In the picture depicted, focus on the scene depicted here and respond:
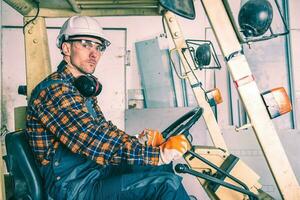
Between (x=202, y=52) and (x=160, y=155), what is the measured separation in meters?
1.97

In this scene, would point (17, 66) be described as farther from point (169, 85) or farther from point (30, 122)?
point (30, 122)

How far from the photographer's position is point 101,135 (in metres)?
1.77

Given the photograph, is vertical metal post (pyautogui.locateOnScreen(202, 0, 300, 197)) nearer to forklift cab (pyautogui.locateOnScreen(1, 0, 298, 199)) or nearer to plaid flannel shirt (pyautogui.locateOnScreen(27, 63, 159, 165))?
forklift cab (pyautogui.locateOnScreen(1, 0, 298, 199))

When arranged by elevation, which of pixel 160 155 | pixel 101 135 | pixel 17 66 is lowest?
pixel 160 155

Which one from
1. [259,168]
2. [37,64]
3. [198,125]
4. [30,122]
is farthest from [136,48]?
[30,122]

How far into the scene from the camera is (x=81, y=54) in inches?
89.4

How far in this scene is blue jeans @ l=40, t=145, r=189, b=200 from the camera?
71.6 inches

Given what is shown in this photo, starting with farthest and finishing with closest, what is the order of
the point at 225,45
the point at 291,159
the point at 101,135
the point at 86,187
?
the point at 291,159 → the point at 86,187 → the point at 101,135 → the point at 225,45

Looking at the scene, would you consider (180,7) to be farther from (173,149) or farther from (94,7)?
(94,7)

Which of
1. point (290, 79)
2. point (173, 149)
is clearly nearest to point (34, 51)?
point (173, 149)

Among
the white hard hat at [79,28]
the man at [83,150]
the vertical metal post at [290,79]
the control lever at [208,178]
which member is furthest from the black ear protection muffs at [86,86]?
the vertical metal post at [290,79]

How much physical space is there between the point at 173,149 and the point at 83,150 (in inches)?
19.4

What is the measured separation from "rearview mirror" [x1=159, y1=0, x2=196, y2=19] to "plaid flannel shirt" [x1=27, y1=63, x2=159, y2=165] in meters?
0.72

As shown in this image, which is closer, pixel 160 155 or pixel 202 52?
pixel 160 155
